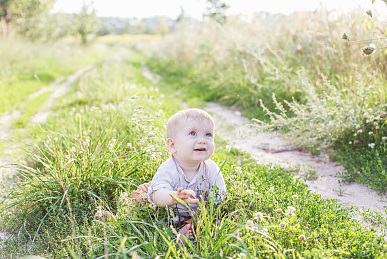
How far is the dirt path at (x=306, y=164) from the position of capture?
3.83m

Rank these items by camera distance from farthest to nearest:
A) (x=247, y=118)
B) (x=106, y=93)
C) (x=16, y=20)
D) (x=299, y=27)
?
1. (x=16, y=20)
2. (x=299, y=27)
3. (x=106, y=93)
4. (x=247, y=118)

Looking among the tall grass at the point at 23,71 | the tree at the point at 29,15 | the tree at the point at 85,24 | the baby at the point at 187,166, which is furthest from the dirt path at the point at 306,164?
the tree at the point at 85,24

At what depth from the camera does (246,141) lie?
5848 mm

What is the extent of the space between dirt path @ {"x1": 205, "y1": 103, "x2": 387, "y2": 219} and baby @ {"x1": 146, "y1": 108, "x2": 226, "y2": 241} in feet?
3.79

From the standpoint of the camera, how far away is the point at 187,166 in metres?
3.19

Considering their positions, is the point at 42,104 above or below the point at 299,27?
below

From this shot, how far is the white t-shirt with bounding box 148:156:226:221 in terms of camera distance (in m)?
3.10

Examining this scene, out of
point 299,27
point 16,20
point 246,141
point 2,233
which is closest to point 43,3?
point 16,20

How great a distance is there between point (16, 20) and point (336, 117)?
19740 mm

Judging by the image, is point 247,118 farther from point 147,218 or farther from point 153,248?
point 153,248

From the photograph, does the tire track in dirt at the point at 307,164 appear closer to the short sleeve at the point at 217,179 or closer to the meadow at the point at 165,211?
the meadow at the point at 165,211

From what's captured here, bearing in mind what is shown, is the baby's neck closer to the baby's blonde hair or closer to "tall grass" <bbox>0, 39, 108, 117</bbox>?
the baby's blonde hair

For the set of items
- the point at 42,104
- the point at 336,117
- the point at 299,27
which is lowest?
the point at 42,104

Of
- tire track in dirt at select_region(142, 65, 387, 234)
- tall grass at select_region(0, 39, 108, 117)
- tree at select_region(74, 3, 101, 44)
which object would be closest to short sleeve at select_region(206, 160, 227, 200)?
tire track in dirt at select_region(142, 65, 387, 234)
